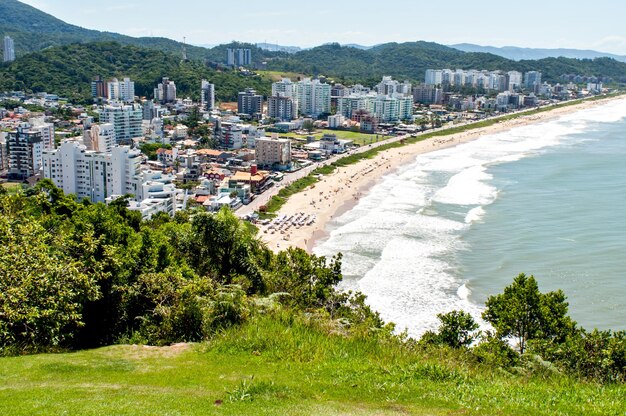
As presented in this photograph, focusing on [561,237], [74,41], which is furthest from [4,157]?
[74,41]

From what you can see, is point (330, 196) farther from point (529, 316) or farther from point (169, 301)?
point (169, 301)

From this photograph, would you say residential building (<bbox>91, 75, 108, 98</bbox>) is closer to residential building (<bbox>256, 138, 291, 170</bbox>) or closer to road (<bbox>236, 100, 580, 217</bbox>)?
road (<bbox>236, 100, 580, 217</bbox>)

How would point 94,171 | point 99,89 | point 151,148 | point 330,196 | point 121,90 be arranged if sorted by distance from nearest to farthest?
point 94,171, point 330,196, point 151,148, point 99,89, point 121,90

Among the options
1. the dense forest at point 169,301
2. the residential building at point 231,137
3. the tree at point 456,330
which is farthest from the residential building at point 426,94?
the tree at point 456,330

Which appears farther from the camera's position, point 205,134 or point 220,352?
point 205,134

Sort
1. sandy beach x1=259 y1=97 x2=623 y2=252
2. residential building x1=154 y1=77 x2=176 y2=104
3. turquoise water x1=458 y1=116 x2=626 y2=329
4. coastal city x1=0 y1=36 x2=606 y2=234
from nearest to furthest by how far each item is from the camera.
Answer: turquoise water x1=458 y1=116 x2=626 y2=329 < sandy beach x1=259 y1=97 x2=623 y2=252 < coastal city x1=0 y1=36 x2=606 y2=234 < residential building x1=154 y1=77 x2=176 y2=104

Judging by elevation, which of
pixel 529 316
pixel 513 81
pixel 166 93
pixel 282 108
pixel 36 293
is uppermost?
pixel 513 81

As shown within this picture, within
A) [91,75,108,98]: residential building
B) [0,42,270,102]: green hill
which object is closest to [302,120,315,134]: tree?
[0,42,270,102]: green hill
